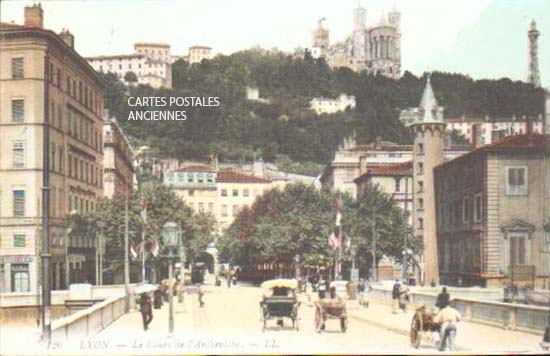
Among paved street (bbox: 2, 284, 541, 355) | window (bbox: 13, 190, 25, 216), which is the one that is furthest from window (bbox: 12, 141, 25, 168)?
paved street (bbox: 2, 284, 541, 355)

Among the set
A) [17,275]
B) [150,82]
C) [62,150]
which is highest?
[150,82]

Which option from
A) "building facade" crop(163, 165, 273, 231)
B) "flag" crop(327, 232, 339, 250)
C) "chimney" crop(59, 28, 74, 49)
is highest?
"chimney" crop(59, 28, 74, 49)

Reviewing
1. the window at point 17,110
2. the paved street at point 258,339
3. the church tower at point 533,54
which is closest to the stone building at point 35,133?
the window at point 17,110

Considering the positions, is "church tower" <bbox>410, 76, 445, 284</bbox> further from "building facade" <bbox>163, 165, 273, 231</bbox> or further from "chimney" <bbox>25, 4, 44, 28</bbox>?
"chimney" <bbox>25, 4, 44, 28</bbox>

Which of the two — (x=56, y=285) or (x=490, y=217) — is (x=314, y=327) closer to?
(x=56, y=285)

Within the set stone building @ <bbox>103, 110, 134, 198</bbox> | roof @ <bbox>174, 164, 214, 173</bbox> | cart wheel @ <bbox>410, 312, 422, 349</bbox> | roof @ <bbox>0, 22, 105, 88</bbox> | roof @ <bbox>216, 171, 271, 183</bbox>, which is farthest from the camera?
roof @ <bbox>216, 171, 271, 183</bbox>

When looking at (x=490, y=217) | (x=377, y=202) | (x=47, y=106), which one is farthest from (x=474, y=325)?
(x=377, y=202)
